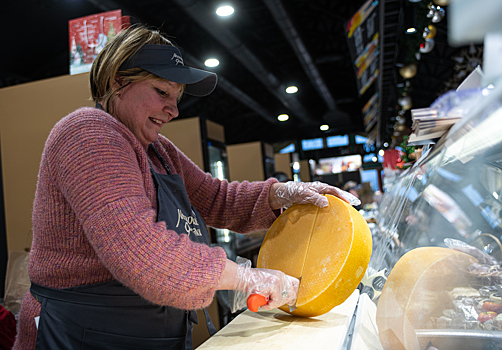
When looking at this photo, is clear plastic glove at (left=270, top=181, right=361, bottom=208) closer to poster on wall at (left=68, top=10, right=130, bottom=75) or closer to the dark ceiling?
the dark ceiling

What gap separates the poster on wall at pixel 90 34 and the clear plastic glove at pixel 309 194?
5.92 feet

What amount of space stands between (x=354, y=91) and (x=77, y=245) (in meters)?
13.6

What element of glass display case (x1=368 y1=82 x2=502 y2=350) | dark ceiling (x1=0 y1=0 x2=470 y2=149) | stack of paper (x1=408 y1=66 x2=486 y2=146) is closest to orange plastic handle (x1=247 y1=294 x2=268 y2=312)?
glass display case (x1=368 y1=82 x2=502 y2=350)

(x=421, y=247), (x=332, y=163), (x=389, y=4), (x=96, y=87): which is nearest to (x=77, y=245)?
(x=96, y=87)

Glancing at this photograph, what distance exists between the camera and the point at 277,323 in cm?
115

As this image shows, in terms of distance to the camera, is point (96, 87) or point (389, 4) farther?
point (389, 4)

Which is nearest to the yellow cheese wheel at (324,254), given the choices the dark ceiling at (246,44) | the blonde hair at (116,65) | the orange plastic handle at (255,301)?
the orange plastic handle at (255,301)

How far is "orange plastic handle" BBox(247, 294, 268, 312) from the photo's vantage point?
981 millimetres

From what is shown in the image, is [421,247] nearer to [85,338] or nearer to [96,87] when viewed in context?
[85,338]

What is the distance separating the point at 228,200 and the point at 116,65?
0.70 m

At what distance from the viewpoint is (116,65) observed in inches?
45.7

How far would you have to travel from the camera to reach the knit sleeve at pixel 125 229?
0.84m

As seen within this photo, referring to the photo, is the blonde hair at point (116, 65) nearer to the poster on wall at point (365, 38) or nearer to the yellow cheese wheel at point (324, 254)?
the yellow cheese wheel at point (324, 254)

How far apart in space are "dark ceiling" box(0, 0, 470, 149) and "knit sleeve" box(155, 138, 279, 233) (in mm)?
767
